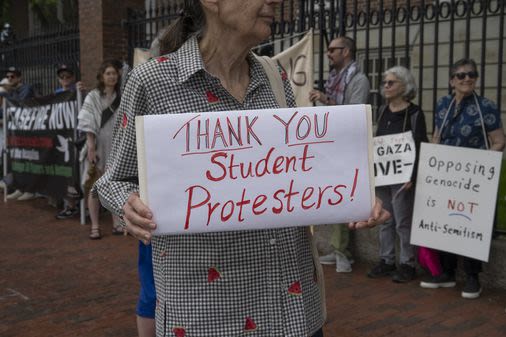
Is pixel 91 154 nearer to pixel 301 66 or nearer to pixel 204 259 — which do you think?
pixel 301 66

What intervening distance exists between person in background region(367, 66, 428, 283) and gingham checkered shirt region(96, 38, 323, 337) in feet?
12.4

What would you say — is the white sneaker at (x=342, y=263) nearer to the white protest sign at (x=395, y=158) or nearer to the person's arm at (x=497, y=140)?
the white protest sign at (x=395, y=158)

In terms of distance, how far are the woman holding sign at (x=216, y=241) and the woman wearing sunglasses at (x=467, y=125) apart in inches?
141

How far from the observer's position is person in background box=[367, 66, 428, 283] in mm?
5562

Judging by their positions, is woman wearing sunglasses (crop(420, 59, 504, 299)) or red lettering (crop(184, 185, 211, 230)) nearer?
red lettering (crop(184, 185, 211, 230))

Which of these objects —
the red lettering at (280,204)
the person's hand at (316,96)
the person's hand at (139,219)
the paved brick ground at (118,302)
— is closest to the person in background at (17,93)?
the paved brick ground at (118,302)

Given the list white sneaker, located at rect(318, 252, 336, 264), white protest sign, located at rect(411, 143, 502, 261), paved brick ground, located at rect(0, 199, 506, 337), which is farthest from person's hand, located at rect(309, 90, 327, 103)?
paved brick ground, located at rect(0, 199, 506, 337)

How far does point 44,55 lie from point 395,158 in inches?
312

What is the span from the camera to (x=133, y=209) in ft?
5.84

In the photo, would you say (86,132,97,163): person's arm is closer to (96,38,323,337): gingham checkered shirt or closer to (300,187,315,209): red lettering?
(96,38,323,337): gingham checkered shirt

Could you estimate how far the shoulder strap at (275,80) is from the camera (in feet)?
6.82

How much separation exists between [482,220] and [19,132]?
7054mm

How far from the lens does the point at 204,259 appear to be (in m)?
1.87

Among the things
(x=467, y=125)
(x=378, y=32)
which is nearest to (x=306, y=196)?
(x=467, y=125)
